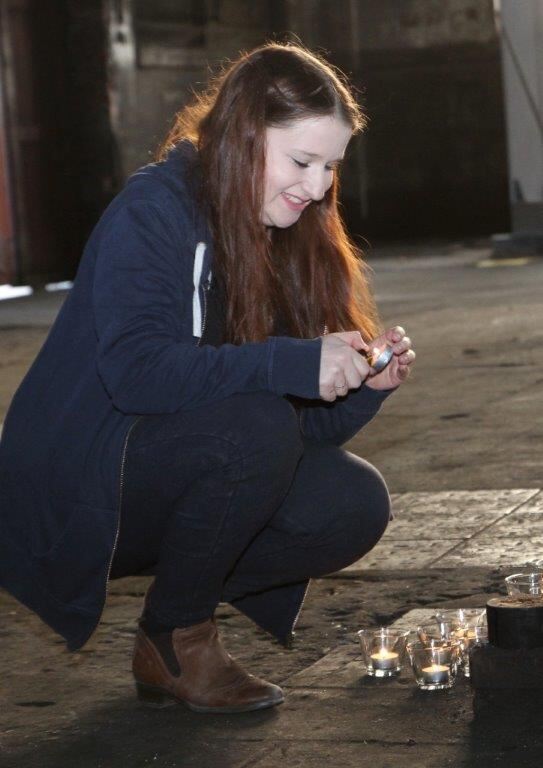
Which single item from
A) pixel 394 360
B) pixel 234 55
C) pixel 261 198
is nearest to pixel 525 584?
pixel 394 360

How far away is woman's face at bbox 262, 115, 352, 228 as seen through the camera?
2.82 m

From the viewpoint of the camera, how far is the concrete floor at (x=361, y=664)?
265cm

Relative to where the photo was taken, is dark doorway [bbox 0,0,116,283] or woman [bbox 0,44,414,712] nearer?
woman [bbox 0,44,414,712]

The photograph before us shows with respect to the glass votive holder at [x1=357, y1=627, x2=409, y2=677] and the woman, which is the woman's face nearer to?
the woman

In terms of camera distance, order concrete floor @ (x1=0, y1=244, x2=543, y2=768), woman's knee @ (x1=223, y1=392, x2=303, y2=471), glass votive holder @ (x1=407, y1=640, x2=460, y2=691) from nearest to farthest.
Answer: concrete floor @ (x1=0, y1=244, x2=543, y2=768) → woman's knee @ (x1=223, y1=392, x2=303, y2=471) → glass votive holder @ (x1=407, y1=640, x2=460, y2=691)

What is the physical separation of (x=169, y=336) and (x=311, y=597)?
1.14 meters

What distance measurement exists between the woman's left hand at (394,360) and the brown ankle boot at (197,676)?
0.58 metres

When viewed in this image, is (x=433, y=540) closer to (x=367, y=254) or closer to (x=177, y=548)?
(x=177, y=548)

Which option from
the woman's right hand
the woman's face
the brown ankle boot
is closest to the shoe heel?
the brown ankle boot

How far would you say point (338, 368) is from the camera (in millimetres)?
2727

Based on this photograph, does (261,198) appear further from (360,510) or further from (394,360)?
(360,510)

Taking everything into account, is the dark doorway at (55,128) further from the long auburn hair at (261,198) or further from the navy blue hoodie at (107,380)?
the navy blue hoodie at (107,380)

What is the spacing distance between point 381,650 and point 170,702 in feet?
1.37

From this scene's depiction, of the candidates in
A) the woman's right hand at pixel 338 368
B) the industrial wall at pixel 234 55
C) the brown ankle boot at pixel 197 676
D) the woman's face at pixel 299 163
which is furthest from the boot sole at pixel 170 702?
the industrial wall at pixel 234 55
